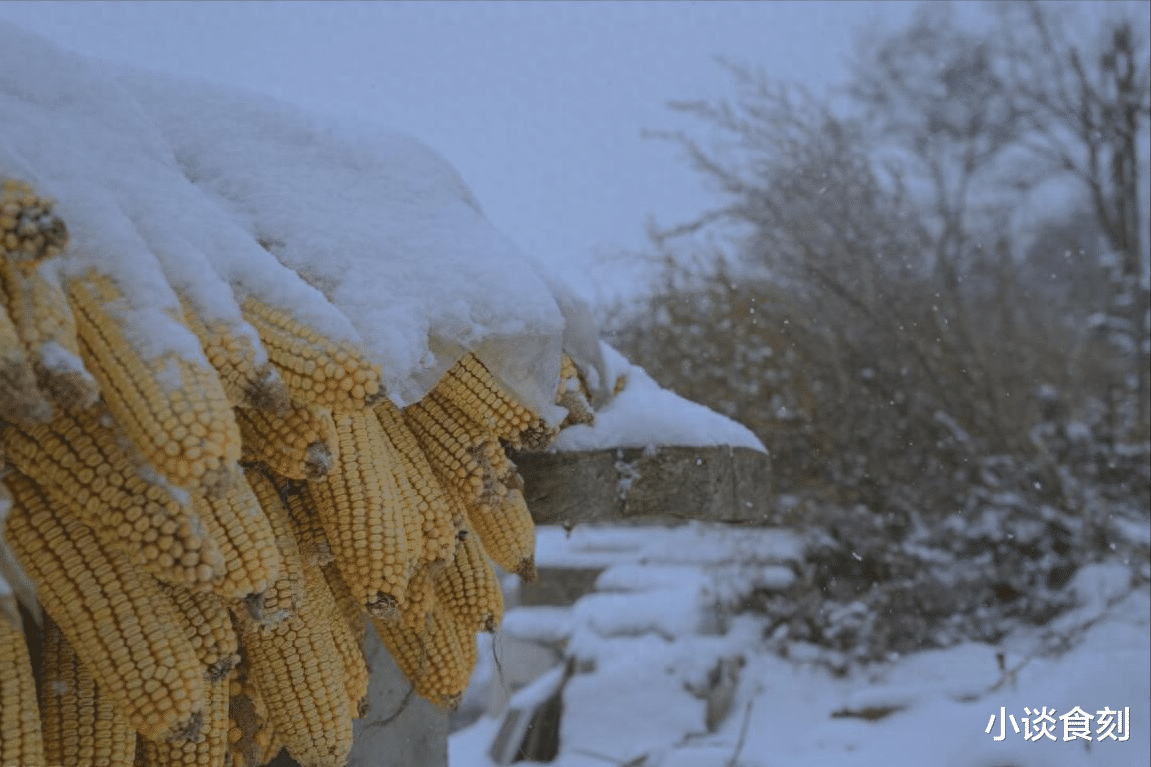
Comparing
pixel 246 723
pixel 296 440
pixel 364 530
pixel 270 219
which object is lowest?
pixel 246 723

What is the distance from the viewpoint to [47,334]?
39.1 inches

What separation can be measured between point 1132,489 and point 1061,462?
49 centimetres

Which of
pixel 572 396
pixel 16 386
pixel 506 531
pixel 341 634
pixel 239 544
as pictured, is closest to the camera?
pixel 16 386

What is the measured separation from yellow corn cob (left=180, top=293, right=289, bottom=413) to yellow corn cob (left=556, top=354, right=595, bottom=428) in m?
0.77

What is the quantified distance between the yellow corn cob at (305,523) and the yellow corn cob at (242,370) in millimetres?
303

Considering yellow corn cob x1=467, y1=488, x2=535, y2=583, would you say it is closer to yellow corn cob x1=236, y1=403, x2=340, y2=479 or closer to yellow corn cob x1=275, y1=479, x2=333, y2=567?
yellow corn cob x1=275, y1=479, x2=333, y2=567

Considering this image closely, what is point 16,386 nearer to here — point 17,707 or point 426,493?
point 17,707

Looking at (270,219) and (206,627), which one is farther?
(270,219)

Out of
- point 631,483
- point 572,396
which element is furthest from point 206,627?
point 631,483

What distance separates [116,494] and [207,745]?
396mm

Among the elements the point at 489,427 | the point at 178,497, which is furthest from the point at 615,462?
the point at 178,497

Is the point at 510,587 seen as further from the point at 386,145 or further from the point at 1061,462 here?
the point at 386,145

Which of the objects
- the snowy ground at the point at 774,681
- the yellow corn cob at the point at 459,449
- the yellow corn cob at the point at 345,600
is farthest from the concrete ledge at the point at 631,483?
the snowy ground at the point at 774,681

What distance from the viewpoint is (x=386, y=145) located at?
1990mm
